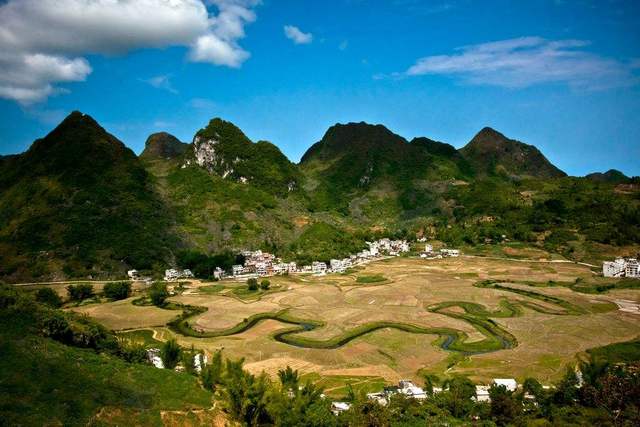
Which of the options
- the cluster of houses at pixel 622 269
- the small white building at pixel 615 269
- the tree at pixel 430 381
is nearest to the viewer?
the tree at pixel 430 381

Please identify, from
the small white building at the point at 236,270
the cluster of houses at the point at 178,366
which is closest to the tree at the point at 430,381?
the cluster of houses at the point at 178,366

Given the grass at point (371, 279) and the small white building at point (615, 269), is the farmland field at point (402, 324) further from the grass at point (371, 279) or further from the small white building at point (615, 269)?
the small white building at point (615, 269)

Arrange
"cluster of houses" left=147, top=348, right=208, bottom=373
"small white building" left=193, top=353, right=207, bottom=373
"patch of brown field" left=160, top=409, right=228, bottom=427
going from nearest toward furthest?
"patch of brown field" left=160, top=409, right=228, bottom=427
"small white building" left=193, top=353, right=207, bottom=373
"cluster of houses" left=147, top=348, right=208, bottom=373

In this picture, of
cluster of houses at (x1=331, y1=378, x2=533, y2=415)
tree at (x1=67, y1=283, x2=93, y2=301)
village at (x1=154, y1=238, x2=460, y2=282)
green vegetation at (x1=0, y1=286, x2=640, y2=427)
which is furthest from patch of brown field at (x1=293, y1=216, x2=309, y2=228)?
→ green vegetation at (x1=0, y1=286, x2=640, y2=427)

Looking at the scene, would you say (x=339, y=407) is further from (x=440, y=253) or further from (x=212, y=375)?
(x=440, y=253)

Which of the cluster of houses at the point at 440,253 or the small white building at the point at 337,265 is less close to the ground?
the cluster of houses at the point at 440,253

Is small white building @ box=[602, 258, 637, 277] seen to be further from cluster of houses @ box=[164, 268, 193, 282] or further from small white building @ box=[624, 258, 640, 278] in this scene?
cluster of houses @ box=[164, 268, 193, 282]
